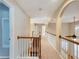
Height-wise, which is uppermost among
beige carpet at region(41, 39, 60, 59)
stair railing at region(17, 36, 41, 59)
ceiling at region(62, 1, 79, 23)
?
ceiling at region(62, 1, 79, 23)

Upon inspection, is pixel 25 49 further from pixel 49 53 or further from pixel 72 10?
pixel 72 10

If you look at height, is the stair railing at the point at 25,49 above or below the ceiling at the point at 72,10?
below

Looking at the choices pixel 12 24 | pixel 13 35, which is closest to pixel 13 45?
pixel 13 35

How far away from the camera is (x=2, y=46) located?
7180 millimetres

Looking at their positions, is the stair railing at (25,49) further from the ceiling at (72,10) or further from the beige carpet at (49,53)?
the ceiling at (72,10)

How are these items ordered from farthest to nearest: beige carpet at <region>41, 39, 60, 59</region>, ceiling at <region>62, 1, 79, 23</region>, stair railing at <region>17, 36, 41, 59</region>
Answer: ceiling at <region>62, 1, 79, 23</region> → beige carpet at <region>41, 39, 60, 59</region> → stair railing at <region>17, 36, 41, 59</region>

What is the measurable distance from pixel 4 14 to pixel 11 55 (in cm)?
286

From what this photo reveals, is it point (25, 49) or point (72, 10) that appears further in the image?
point (72, 10)

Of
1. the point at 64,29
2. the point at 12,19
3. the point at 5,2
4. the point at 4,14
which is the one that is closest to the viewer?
the point at 5,2

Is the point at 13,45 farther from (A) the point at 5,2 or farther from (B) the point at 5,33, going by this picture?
(B) the point at 5,33

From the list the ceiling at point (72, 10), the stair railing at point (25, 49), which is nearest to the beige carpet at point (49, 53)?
the stair railing at point (25, 49)

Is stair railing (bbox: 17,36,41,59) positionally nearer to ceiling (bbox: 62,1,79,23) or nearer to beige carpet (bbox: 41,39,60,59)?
beige carpet (bbox: 41,39,60,59)

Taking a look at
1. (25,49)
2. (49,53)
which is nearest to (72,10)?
(49,53)

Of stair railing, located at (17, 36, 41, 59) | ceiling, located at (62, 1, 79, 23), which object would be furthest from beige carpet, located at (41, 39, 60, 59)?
ceiling, located at (62, 1, 79, 23)
